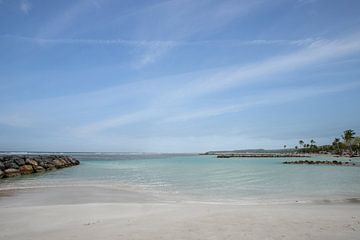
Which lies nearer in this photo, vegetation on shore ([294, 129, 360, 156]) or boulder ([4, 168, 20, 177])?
boulder ([4, 168, 20, 177])

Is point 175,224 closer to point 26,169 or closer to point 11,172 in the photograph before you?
point 11,172

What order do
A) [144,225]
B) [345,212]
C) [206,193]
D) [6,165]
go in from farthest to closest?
[6,165]
[206,193]
[345,212]
[144,225]

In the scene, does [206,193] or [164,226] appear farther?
[206,193]

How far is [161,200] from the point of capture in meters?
15.4

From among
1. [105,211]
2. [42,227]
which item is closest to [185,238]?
[42,227]

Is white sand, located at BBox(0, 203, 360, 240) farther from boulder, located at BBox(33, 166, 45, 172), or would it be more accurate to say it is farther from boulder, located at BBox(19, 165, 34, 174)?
boulder, located at BBox(33, 166, 45, 172)

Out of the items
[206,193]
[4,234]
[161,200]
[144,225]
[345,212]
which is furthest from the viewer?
[206,193]

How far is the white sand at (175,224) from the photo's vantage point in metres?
7.68

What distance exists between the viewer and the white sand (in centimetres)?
768

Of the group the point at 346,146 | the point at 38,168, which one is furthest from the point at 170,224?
the point at 346,146

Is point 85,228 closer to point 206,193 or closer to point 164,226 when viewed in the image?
point 164,226

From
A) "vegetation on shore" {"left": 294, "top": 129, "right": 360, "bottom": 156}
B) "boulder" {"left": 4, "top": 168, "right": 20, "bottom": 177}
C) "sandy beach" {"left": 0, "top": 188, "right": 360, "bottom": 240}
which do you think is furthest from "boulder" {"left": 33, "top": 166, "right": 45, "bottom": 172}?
"vegetation on shore" {"left": 294, "top": 129, "right": 360, "bottom": 156}

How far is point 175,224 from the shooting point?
8.84 metres

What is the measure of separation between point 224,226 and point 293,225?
1.99m
